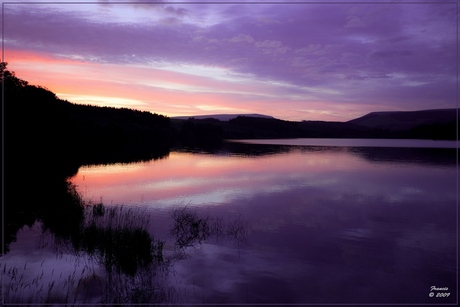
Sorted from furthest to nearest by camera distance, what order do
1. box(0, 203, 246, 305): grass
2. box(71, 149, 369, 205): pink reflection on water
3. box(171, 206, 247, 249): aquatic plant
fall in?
1. box(71, 149, 369, 205): pink reflection on water
2. box(171, 206, 247, 249): aquatic plant
3. box(0, 203, 246, 305): grass

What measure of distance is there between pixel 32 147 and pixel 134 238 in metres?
58.9

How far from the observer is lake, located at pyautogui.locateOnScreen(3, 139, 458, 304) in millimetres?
13414

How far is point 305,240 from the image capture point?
19734 millimetres

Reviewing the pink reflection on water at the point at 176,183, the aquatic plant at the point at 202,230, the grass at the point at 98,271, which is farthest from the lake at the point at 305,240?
the grass at the point at 98,271

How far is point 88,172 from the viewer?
4991 cm

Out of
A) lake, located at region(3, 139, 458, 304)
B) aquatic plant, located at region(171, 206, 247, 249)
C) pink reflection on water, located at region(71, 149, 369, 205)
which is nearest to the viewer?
lake, located at region(3, 139, 458, 304)

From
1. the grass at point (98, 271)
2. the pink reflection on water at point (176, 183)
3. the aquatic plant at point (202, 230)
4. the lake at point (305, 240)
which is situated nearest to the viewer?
the grass at point (98, 271)

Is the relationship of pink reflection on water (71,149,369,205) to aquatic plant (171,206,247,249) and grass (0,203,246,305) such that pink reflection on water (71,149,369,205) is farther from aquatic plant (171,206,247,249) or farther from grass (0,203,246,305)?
grass (0,203,246,305)

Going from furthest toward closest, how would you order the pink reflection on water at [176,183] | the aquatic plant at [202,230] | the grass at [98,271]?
1. the pink reflection on water at [176,183]
2. the aquatic plant at [202,230]
3. the grass at [98,271]

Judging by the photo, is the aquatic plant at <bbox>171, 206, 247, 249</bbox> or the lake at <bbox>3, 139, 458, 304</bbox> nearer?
the lake at <bbox>3, 139, 458, 304</bbox>

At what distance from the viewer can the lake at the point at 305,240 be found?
13.4 m

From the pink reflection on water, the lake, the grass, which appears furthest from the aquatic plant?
the pink reflection on water

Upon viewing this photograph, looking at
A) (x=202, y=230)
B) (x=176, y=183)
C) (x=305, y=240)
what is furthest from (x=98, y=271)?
(x=176, y=183)

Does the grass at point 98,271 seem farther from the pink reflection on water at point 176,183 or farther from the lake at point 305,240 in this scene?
the pink reflection on water at point 176,183
